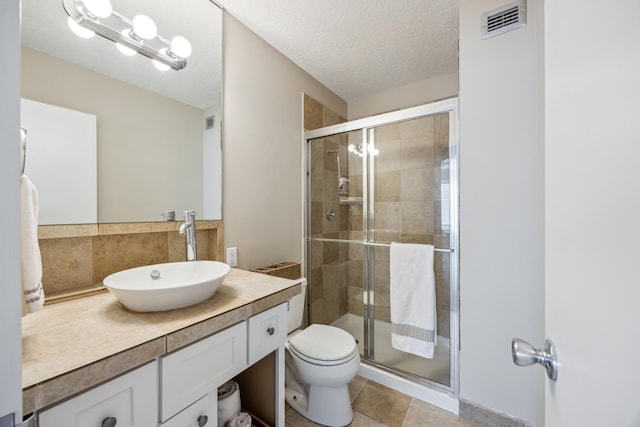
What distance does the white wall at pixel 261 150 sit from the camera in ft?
5.24

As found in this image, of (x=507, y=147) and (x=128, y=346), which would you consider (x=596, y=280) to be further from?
(x=507, y=147)

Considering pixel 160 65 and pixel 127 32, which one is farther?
pixel 160 65

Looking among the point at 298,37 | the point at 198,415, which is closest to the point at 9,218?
the point at 198,415

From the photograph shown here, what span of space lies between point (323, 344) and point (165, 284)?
943 mm

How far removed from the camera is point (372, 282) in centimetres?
209

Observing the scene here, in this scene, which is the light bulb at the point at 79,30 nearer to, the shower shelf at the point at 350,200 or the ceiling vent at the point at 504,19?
the shower shelf at the point at 350,200

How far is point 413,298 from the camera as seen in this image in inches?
67.1

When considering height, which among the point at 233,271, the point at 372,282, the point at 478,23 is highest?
the point at 478,23

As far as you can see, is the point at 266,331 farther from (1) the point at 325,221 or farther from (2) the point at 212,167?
(1) the point at 325,221

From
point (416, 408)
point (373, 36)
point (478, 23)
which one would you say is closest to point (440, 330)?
point (416, 408)

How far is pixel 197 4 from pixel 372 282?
2200 mm

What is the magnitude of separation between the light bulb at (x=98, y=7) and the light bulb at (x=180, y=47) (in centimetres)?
27

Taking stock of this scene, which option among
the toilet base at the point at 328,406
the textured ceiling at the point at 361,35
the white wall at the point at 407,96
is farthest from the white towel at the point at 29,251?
the white wall at the point at 407,96

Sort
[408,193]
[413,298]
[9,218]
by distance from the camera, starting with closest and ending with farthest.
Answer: [9,218]
[413,298]
[408,193]
